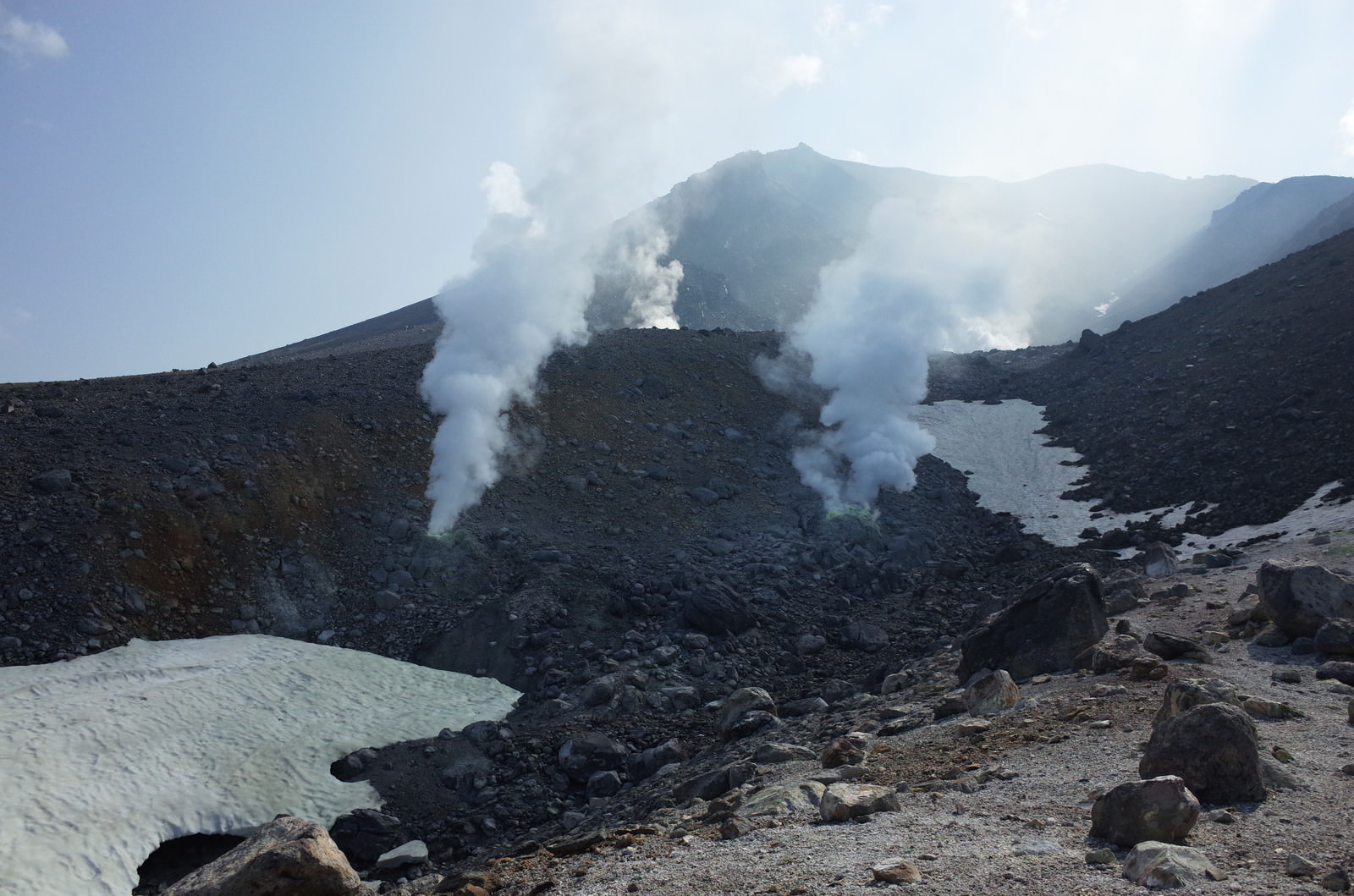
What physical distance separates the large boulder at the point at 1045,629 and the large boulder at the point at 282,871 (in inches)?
400

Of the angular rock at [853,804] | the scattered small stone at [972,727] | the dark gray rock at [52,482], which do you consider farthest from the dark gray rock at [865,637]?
the dark gray rock at [52,482]

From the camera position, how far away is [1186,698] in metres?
8.73

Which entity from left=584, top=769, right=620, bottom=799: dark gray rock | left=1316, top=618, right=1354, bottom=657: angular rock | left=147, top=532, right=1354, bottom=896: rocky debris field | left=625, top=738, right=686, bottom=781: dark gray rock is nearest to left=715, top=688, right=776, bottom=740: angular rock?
left=147, top=532, right=1354, bottom=896: rocky debris field

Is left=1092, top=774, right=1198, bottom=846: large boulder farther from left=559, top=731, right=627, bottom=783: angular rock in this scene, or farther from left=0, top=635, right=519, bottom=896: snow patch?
left=0, top=635, right=519, bottom=896: snow patch

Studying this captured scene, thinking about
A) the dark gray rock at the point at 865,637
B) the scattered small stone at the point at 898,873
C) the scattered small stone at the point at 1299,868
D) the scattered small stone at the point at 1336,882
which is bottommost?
the dark gray rock at the point at 865,637

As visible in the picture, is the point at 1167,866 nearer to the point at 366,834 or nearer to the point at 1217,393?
the point at 366,834

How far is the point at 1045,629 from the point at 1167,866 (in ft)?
29.7

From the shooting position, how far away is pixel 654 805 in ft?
39.1

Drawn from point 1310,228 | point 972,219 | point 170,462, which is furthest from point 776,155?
point 170,462

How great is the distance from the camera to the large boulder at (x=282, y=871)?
803 cm

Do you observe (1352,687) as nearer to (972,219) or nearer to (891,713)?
(891,713)

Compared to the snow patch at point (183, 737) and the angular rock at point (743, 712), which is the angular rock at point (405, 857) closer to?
the snow patch at point (183, 737)

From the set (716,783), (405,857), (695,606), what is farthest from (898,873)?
(695,606)

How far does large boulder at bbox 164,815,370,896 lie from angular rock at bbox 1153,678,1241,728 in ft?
26.6
